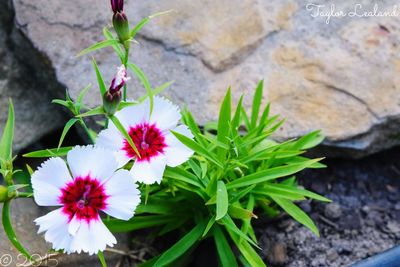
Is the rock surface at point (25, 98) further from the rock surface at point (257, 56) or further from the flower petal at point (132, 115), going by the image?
the flower petal at point (132, 115)

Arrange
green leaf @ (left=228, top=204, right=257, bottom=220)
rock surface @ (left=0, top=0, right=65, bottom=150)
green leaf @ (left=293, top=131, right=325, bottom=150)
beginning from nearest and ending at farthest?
green leaf @ (left=228, top=204, right=257, bottom=220) → green leaf @ (left=293, top=131, right=325, bottom=150) → rock surface @ (left=0, top=0, right=65, bottom=150)

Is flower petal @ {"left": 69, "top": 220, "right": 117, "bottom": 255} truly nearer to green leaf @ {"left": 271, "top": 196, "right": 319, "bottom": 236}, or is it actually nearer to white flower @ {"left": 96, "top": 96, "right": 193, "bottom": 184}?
white flower @ {"left": 96, "top": 96, "right": 193, "bottom": 184}

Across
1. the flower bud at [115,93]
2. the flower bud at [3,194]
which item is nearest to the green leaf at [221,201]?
the flower bud at [115,93]

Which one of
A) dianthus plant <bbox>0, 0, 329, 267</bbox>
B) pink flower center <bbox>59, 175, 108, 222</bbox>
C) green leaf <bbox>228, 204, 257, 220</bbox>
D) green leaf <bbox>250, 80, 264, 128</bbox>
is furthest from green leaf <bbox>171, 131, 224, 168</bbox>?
green leaf <bbox>250, 80, 264, 128</bbox>

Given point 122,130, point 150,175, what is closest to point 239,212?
point 150,175

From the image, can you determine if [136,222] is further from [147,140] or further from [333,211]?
[333,211]

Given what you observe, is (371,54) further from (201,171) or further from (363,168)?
(201,171)

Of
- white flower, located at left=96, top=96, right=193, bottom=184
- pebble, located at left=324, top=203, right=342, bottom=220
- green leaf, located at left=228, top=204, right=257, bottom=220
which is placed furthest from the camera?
pebble, located at left=324, top=203, right=342, bottom=220
